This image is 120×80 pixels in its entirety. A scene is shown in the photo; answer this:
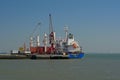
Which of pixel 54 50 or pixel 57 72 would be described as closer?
pixel 57 72

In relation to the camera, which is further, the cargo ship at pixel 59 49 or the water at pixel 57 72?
the cargo ship at pixel 59 49

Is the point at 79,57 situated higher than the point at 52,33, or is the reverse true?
the point at 52,33

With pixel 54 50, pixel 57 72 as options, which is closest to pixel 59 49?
pixel 54 50

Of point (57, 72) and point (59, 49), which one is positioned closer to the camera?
point (57, 72)

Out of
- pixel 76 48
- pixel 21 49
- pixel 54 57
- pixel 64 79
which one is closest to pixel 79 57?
pixel 76 48

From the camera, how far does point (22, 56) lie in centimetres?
12406

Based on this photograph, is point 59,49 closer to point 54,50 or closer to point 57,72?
point 54,50

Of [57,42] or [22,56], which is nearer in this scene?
[22,56]

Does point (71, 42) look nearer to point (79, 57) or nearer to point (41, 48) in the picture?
point (79, 57)

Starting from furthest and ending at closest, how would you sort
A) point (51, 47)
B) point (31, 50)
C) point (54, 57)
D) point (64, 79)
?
point (31, 50), point (51, 47), point (54, 57), point (64, 79)

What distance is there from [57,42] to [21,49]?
20854 mm

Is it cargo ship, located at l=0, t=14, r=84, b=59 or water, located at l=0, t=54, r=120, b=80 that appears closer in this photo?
water, located at l=0, t=54, r=120, b=80

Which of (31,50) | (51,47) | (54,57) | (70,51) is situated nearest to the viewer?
(54,57)

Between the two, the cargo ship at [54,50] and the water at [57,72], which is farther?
the cargo ship at [54,50]
